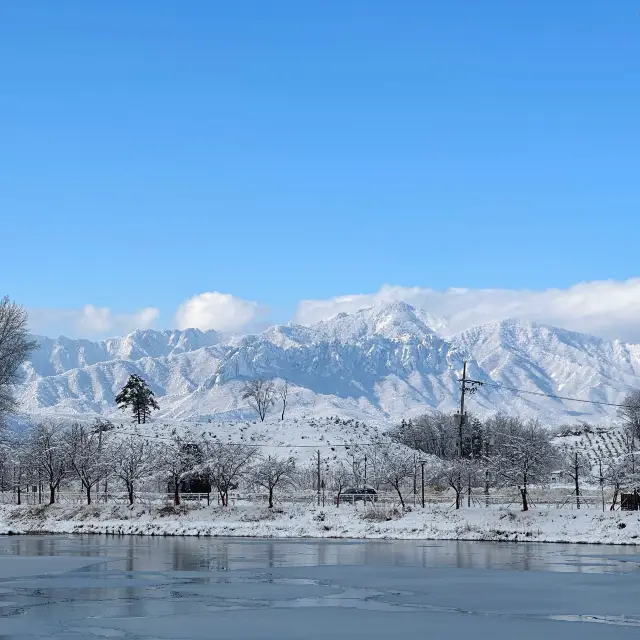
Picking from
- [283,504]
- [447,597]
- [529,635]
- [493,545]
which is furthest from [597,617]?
[283,504]

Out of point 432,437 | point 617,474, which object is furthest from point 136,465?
point 432,437

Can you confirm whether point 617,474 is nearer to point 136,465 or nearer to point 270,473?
point 270,473

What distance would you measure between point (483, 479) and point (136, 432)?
5410cm

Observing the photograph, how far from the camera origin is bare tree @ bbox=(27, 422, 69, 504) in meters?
91.4

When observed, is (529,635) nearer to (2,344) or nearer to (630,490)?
(630,490)

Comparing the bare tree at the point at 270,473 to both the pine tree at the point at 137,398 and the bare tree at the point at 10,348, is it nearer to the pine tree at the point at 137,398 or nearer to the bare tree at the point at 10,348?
the bare tree at the point at 10,348

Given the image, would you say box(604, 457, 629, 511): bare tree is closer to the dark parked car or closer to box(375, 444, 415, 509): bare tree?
box(375, 444, 415, 509): bare tree

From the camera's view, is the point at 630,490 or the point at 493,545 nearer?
the point at 493,545

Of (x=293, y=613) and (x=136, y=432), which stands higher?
(x=136, y=432)

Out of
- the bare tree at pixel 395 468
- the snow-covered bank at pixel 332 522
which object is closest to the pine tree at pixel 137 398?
the bare tree at pixel 395 468

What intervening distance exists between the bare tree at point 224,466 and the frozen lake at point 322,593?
28.7m

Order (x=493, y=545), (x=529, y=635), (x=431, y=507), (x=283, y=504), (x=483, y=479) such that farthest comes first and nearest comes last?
(x=483, y=479)
(x=283, y=504)
(x=431, y=507)
(x=493, y=545)
(x=529, y=635)

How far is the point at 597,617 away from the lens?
2805 centimetres

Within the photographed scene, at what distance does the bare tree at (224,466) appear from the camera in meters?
83.3
